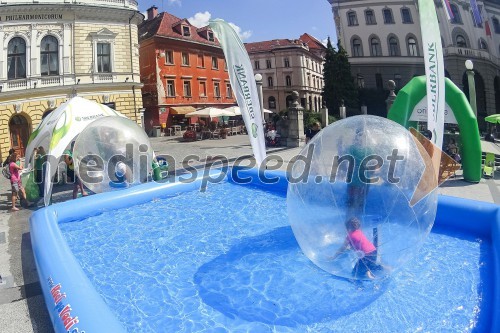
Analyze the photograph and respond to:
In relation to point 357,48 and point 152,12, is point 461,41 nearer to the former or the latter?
point 357,48

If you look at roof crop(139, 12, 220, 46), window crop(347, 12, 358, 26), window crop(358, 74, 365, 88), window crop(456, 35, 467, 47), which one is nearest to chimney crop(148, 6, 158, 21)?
roof crop(139, 12, 220, 46)

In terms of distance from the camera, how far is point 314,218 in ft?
14.8

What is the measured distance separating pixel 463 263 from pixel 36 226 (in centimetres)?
743

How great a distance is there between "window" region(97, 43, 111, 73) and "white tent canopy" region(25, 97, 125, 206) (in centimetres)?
1583

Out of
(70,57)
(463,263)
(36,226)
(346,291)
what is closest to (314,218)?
(346,291)

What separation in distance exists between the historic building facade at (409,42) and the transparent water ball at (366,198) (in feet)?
109

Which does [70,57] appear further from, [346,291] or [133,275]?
[346,291]

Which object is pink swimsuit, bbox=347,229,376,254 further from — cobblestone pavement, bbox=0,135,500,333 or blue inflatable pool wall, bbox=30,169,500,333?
cobblestone pavement, bbox=0,135,500,333

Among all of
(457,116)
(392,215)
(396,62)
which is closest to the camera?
(392,215)

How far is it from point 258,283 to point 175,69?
35302 mm

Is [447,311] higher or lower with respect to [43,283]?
lower

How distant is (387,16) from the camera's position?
3459 centimetres

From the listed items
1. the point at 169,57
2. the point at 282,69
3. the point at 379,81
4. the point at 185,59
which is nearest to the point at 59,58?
the point at 169,57

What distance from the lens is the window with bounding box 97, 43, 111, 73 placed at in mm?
25812
